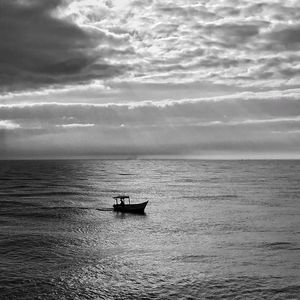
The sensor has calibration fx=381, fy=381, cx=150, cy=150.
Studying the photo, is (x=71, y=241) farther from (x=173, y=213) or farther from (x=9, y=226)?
(x=173, y=213)

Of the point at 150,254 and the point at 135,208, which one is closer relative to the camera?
the point at 150,254

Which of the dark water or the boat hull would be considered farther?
the boat hull

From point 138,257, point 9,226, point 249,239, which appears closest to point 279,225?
point 249,239

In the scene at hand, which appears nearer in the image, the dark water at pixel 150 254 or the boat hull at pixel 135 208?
the dark water at pixel 150 254

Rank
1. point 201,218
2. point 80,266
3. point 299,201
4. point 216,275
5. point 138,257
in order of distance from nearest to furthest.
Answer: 1. point 216,275
2. point 80,266
3. point 138,257
4. point 201,218
5. point 299,201

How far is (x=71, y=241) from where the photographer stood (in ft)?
181

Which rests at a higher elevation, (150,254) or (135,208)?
(135,208)

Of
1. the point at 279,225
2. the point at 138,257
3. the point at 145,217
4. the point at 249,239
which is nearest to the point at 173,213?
the point at 145,217

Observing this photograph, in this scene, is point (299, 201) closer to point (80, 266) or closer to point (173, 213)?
point (173, 213)

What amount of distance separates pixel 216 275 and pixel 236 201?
68.6m

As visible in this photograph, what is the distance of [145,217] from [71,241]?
1062 inches

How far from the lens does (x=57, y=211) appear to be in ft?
283

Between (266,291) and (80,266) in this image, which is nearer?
(266,291)

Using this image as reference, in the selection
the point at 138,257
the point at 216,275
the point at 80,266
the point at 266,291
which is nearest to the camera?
the point at 266,291
